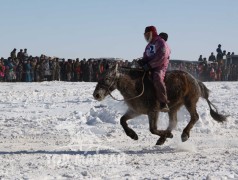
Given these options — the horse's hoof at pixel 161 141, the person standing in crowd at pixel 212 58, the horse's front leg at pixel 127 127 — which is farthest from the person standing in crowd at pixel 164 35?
the person standing in crowd at pixel 212 58

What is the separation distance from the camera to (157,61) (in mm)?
8969

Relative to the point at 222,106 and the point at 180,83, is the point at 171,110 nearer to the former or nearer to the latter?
the point at 180,83

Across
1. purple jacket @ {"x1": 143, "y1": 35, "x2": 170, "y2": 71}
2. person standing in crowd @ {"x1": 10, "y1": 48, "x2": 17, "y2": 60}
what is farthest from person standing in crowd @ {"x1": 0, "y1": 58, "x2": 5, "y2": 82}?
purple jacket @ {"x1": 143, "y1": 35, "x2": 170, "y2": 71}

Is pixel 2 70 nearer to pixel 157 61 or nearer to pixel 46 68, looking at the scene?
pixel 46 68

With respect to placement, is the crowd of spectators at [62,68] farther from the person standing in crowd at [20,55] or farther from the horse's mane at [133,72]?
the horse's mane at [133,72]

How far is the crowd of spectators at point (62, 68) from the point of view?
24422 millimetres

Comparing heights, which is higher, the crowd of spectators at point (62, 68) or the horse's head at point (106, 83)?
the crowd of spectators at point (62, 68)

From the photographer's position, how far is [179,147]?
29.8 feet

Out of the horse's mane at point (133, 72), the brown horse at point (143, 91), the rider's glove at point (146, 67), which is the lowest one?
the brown horse at point (143, 91)

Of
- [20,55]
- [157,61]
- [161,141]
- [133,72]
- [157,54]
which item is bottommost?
[161,141]

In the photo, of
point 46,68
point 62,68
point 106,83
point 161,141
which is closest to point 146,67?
point 106,83

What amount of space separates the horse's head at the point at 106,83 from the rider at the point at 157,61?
635mm

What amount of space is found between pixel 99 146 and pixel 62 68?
58.0 ft

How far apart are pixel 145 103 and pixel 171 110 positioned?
1128 millimetres
